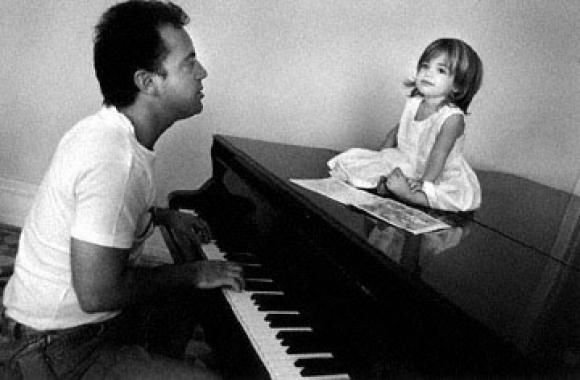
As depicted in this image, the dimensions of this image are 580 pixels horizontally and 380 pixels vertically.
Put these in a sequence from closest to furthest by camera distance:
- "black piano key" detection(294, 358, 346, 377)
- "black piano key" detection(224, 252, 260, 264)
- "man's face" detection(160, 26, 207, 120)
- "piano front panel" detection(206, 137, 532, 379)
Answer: "piano front panel" detection(206, 137, 532, 379), "black piano key" detection(294, 358, 346, 377), "man's face" detection(160, 26, 207, 120), "black piano key" detection(224, 252, 260, 264)

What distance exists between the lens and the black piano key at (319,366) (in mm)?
1027

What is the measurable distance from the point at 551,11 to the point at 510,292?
2245 millimetres

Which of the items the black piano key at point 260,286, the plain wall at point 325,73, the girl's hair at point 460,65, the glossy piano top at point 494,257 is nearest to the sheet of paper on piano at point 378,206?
the glossy piano top at point 494,257

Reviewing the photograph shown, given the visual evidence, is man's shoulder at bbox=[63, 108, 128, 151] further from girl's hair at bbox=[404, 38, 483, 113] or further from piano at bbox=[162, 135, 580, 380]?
girl's hair at bbox=[404, 38, 483, 113]

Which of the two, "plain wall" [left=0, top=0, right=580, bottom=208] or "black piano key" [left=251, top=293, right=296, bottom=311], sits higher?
"plain wall" [left=0, top=0, right=580, bottom=208]

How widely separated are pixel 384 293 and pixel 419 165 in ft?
2.68

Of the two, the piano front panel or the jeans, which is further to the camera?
the jeans

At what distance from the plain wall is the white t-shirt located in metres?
1.65

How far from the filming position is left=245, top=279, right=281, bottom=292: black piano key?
4.45 ft

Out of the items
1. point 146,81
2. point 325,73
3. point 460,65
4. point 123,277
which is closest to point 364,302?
point 123,277

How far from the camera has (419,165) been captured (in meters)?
1.73

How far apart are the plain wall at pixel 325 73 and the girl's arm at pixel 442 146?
1.34 metres

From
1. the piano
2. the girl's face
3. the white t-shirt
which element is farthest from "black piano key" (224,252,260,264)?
the girl's face

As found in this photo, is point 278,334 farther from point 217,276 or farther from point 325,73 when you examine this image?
point 325,73
